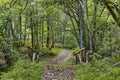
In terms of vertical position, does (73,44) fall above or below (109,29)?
below

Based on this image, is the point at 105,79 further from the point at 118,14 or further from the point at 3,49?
the point at 3,49

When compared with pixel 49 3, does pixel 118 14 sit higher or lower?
lower

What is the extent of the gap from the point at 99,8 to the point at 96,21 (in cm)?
127

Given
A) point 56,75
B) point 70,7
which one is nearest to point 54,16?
point 70,7

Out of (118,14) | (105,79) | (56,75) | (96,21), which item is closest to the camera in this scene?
(105,79)

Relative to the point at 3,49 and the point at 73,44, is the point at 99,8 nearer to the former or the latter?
the point at 3,49

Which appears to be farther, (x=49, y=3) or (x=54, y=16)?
(x=54, y=16)

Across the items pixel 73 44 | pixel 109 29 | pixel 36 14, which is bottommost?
pixel 73 44

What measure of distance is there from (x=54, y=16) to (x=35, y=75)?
764 inches

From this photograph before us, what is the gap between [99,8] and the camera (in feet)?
72.1

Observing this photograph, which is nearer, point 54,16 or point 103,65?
point 103,65

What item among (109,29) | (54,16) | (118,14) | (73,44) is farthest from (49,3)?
(73,44)

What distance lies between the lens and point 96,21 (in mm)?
21703

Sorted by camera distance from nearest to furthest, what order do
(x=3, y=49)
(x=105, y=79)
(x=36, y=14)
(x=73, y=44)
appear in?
(x=105, y=79) < (x=3, y=49) < (x=36, y=14) < (x=73, y=44)
